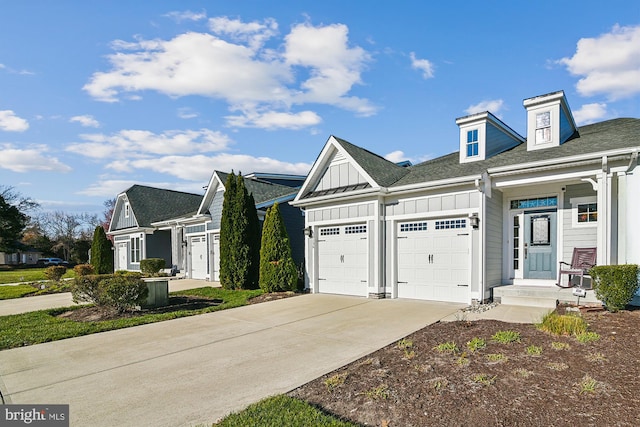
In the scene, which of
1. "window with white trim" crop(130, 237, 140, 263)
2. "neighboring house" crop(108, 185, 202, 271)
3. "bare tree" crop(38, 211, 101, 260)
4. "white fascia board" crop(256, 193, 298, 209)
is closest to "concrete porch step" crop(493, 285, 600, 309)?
"white fascia board" crop(256, 193, 298, 209)

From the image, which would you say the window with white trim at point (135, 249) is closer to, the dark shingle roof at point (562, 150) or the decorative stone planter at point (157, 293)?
the decorative stone planter at point (157, 293)

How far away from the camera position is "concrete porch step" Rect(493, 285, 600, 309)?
8031 mm

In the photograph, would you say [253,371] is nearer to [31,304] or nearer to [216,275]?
[31,304]

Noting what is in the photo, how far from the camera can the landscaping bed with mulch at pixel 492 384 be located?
334 cm

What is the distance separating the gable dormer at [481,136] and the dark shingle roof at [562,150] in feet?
1.06

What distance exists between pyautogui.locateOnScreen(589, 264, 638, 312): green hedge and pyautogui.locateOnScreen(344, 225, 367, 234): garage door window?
6.11m

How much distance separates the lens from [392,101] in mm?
12867

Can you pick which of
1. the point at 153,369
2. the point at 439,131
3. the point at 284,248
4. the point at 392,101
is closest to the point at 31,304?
the point at 284,248

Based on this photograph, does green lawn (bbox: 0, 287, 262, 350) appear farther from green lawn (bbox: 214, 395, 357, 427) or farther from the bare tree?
the bare tree

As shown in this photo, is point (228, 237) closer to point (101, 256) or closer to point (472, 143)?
point (472, 143)

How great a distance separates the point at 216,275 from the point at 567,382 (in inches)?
620

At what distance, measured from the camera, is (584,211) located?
888 centimetres

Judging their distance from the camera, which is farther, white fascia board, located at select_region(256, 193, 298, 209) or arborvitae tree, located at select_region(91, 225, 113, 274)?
arborvitae tree, located at select_region(91, 225, 113, 274)

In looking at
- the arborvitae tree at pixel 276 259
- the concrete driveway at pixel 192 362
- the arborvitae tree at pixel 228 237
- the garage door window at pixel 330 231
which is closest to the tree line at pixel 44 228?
the arborvitae tree at pixel 228 237
